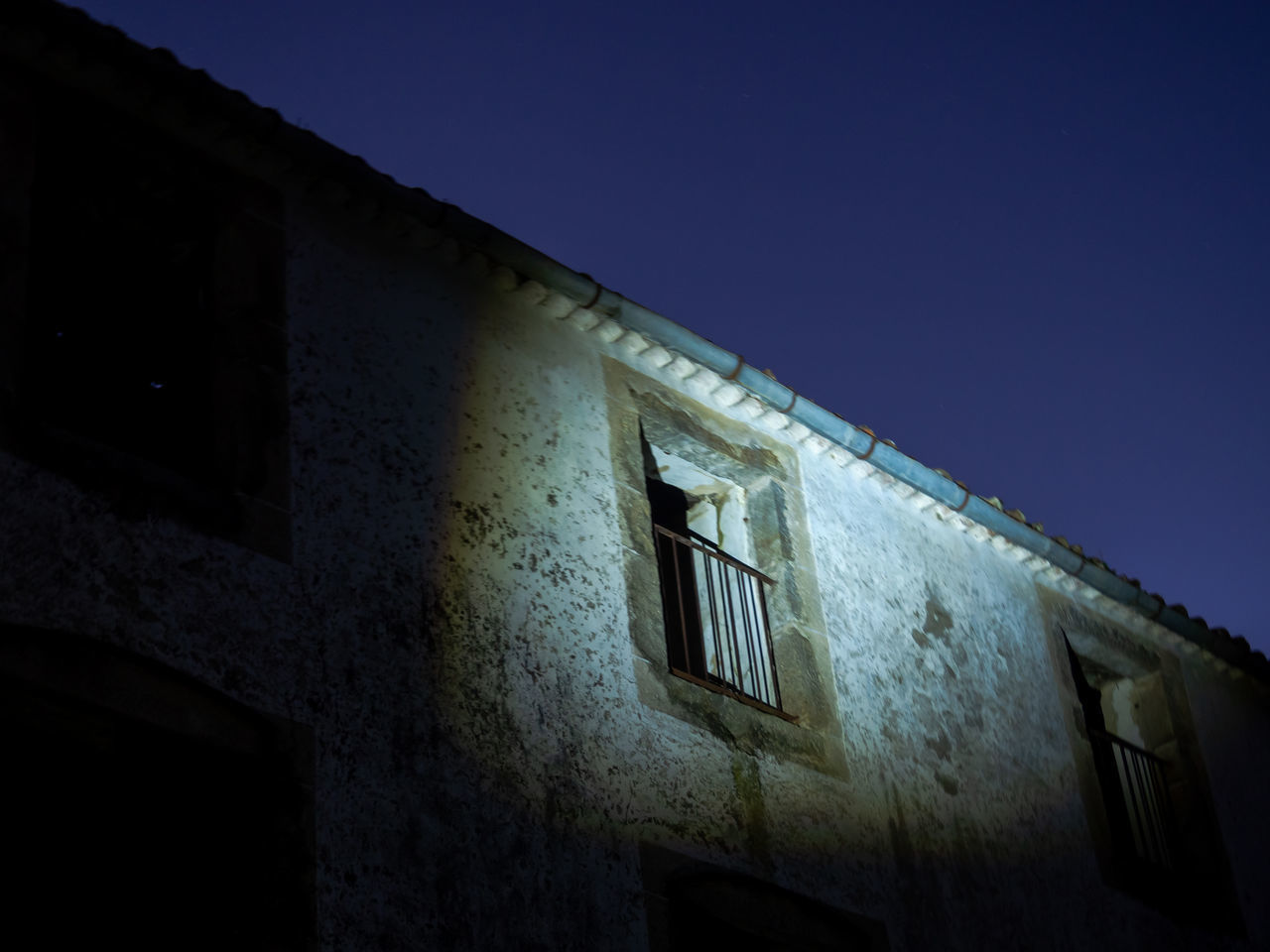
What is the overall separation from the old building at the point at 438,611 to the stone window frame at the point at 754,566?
0.07 ft

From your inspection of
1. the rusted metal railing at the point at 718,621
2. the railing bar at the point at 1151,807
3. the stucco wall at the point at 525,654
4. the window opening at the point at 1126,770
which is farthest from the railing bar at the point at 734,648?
the railing bar at the point at 1151,807

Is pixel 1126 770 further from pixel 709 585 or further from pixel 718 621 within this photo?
pixel 709 585

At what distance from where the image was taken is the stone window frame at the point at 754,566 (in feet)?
25.4

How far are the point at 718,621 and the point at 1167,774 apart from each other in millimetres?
4191

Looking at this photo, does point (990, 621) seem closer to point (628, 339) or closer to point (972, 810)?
point (972, 810)

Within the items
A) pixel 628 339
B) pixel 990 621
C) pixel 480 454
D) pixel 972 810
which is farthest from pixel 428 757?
pixel 990 621

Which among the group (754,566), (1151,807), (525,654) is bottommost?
(525,654)

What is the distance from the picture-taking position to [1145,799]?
35.4 feet

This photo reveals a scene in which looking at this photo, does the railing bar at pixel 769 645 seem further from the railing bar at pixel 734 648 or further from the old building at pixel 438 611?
the railing bar at pixel 734 648

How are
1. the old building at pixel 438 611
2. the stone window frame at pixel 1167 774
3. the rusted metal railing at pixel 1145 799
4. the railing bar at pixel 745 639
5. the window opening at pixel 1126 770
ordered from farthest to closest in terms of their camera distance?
the rusted metal railing at pixel 1145 799 < the window opening at pixel 1126 770 < the stone window frame at pixel 1167 774 < the railing bar at pixel 745 639 < the old building at pixel 438 611

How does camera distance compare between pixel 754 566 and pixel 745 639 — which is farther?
pixel 754 566

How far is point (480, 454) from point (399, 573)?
3.17ft

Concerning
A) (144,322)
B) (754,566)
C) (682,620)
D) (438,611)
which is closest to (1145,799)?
(754,566)

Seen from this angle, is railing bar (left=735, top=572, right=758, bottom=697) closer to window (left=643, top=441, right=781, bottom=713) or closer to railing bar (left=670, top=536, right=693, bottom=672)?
window (left=643, top=441, right=781, bottom=713)
